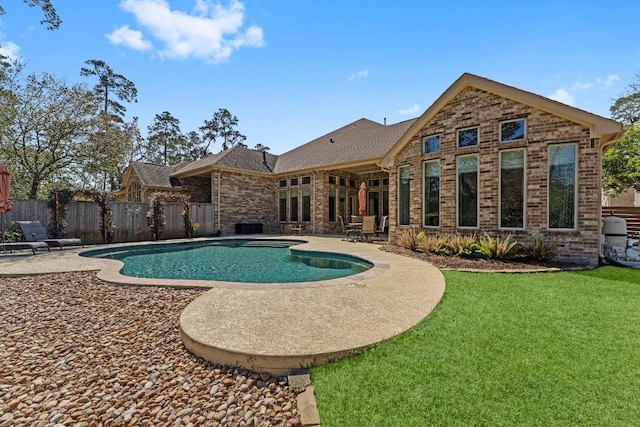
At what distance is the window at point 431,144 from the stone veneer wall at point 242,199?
11.4 metres

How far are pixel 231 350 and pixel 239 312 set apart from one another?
3.60 feet

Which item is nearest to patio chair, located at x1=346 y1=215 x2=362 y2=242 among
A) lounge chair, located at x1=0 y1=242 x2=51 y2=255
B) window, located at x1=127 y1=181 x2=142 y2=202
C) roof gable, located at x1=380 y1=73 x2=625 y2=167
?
roof gable, located at x1=380 y1=73 x2=625 y2=167

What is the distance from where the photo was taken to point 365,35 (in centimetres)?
1045

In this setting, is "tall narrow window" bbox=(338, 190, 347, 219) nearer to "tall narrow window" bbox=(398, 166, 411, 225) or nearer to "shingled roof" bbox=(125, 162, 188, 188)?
"tall narrow window" bbox=(398, 166, 411, 225)

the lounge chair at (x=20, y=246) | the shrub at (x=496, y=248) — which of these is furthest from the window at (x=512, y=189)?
the lounge chair at (x=20, y=246)

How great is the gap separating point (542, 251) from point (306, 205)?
40.4 feet

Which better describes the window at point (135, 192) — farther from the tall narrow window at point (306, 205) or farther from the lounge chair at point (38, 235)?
the tall narrow window at point (306, 205)

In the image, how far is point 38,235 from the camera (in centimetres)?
1107

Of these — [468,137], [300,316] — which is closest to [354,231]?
[468,137]

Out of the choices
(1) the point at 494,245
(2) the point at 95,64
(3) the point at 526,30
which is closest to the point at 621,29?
(3) the point at 526,30

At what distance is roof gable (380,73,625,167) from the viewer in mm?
Answer: 7379

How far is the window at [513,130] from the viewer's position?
8609 mm

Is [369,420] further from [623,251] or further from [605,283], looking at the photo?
[623,251]

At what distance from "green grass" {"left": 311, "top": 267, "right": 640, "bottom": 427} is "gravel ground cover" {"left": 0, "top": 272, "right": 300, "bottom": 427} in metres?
0.59
